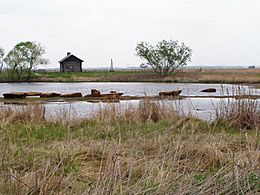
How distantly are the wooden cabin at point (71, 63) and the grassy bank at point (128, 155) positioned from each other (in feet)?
248

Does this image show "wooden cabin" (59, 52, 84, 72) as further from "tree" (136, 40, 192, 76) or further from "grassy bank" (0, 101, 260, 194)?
"grassy bank" (0, 101, 260, 194)

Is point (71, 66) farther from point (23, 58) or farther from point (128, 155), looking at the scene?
point (128, 155)

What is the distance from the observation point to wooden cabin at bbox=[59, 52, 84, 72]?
86438mm

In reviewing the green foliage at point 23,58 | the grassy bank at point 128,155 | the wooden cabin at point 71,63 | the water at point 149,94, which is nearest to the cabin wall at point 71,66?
the wooden cabin at point 71,63

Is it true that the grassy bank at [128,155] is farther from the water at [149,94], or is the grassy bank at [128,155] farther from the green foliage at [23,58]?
the green foliage at [23,58]

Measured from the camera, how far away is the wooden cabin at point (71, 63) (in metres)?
86.4

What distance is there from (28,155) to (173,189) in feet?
10.3

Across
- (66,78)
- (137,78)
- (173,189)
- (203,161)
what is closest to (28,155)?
(203,161)

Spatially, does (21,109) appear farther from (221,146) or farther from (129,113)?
(221,146)

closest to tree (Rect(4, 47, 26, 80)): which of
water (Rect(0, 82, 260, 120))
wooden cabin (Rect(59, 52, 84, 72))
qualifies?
wooden cabin (Rect(59, 52, 84, 72))

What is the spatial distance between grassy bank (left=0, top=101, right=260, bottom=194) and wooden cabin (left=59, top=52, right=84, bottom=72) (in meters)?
75.7

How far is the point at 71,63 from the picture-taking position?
86.6 metres

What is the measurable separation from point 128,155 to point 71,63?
8264cm

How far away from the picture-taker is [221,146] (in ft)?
21.8
